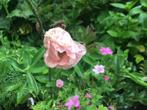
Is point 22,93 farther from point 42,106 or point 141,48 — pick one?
point 141,48

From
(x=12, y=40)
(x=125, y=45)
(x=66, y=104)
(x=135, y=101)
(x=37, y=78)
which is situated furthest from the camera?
(x=12, y=40)

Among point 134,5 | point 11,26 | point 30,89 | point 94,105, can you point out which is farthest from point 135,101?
point 11,26

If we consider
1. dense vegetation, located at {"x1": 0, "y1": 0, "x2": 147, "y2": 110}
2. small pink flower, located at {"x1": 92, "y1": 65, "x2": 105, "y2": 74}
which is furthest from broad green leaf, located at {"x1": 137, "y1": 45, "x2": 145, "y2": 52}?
small pink flower, located at {"x1": 92, "y1": 65, "x2": 105, "y2": 74}

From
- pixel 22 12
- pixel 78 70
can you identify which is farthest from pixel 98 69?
pixel 22 12

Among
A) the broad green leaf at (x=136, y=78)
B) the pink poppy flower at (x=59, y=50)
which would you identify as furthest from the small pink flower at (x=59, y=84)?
the broad green leaf at (x=136, y=78)

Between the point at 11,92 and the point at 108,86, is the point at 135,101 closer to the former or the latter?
the point at 108,86

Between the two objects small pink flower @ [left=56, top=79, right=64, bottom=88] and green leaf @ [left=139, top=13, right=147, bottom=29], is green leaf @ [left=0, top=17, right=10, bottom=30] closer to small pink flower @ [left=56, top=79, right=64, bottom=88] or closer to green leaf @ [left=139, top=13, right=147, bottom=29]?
green leaf @ [left=139, top=13, right=147, bottom=29]
